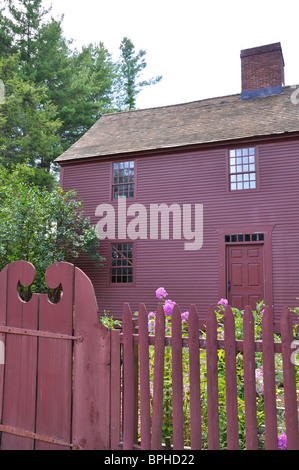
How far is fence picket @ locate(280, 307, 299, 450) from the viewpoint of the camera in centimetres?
230

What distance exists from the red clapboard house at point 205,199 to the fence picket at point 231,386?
1011cm

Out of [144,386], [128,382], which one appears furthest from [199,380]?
[128,382]

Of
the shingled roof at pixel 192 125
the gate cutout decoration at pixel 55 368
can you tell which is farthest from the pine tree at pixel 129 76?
the gate cutout decoration at pixel 55 368

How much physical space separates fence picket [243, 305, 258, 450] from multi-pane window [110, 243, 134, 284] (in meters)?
11.8

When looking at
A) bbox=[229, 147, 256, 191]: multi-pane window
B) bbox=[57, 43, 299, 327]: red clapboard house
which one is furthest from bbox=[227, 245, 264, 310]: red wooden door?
bbox=[229, 147, 256, 191]: multi-pane window

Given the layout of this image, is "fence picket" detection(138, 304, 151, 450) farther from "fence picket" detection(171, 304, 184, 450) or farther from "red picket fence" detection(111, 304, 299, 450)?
"fence picket" detection(171, 304, 184, 450)

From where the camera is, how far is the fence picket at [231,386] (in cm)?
243

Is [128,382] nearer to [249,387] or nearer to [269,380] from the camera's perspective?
[249,387]

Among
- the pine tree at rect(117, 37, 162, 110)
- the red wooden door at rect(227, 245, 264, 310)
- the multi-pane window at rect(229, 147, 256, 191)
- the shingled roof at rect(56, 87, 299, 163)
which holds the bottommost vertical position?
the red wooden door at rect(227, 245, 264, 310)

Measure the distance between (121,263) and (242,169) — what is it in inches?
220

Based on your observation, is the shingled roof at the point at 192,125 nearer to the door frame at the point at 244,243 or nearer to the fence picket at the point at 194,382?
the door frame at the point at 244,243
